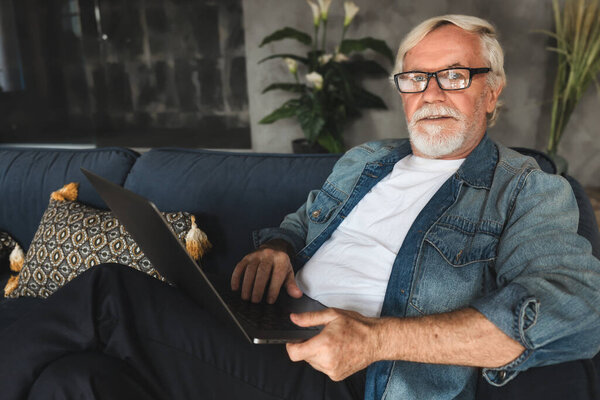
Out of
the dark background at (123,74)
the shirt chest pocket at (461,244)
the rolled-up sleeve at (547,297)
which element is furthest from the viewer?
the dark background at (123,74)

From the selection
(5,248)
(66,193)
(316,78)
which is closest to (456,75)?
(66,193)

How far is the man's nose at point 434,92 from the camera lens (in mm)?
1262

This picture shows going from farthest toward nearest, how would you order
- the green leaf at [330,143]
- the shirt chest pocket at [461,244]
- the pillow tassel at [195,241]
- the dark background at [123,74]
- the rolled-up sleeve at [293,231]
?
the dark background at [123,74] → the green leaf at [330,143] → the pillow tassel at [195,241] → the rolled-up sleeve at [293,231] → the shirt chest pocket at [461,244]

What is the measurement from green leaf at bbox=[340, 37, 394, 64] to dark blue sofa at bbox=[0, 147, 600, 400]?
1905mm

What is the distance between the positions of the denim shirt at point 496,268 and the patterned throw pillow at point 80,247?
43cm

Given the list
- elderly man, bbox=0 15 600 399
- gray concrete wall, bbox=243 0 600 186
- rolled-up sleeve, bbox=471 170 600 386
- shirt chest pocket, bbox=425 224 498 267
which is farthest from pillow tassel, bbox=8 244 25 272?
gray concrete wall, bbox=243 0 600 186

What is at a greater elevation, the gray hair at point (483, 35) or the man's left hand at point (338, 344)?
the gray hair at point (483, 35)

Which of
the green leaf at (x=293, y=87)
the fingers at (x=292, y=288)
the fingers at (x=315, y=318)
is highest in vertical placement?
the green leaf at (x=293, y=87)

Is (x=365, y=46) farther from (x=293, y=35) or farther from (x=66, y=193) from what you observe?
(x=66, y=193)

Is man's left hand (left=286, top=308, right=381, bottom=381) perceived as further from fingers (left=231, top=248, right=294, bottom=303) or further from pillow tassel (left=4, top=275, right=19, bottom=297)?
pillow tassel (left=4, top=275, right=19, bottom=297)

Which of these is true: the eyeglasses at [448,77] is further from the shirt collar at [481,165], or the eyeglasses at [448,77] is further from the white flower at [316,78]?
the white flower at [316,78]

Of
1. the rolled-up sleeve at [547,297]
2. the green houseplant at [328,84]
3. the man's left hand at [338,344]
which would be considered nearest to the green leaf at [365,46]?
the green houseplant at [328,84]

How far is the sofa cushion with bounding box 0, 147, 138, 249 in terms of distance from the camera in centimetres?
181

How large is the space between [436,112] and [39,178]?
4.69ft
